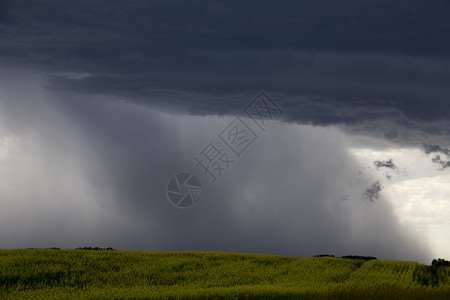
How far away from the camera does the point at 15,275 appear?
33688 mm

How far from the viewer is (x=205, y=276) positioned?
Result: 36.2m

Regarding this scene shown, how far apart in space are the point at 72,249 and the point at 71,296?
13745 mm

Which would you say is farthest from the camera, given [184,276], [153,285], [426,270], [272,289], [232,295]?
[426,270]

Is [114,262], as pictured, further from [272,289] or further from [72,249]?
[272,289]

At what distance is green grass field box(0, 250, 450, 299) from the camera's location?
96.7 ft

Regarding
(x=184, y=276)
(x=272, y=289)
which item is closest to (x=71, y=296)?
(x=184, y=276)

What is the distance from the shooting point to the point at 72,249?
139 feet

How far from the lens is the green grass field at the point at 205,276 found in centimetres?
2947

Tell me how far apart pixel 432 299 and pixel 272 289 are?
904cm

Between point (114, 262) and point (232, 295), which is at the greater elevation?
point (114, 262)

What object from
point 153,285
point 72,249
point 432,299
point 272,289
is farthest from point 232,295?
point 72,249

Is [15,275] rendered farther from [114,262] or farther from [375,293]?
[375,293]

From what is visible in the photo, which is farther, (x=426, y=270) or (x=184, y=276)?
(x=426, y=270)

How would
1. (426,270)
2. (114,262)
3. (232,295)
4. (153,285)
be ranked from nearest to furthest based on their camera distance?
(232,295), (153,285), (114,262), (426,270)
